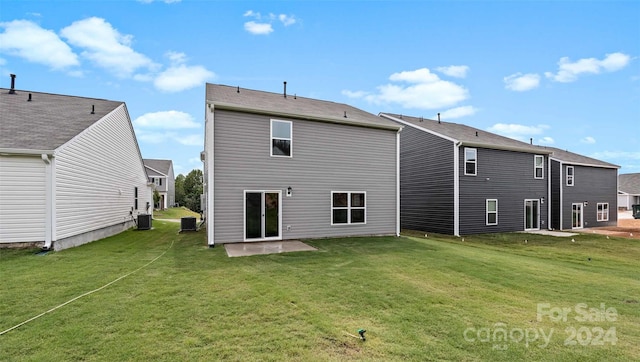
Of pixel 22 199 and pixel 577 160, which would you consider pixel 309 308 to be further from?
pixel 577 160

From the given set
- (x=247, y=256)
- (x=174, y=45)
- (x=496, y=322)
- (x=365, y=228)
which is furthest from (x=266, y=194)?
(x=174, y=45)

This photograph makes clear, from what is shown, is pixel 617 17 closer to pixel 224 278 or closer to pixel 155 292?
pixel 224 278

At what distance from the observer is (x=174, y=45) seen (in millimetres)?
12969

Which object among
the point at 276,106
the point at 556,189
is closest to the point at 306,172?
the point at 276,106

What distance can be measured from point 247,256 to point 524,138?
20.9 meters

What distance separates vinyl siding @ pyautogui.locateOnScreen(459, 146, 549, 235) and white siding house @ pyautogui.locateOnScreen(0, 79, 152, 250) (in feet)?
52.1

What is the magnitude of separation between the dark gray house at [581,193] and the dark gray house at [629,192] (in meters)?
27.4

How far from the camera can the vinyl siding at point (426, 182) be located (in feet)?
48.7

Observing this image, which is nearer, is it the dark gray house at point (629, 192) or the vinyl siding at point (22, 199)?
the vinyl siding at point (22, 199)

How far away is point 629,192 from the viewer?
131 feet

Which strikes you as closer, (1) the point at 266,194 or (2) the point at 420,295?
(2) the point at 420,295

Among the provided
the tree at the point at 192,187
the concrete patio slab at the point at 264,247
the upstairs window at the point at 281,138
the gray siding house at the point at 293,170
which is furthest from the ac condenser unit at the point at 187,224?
the tree at the point at 192,187

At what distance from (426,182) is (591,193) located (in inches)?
545

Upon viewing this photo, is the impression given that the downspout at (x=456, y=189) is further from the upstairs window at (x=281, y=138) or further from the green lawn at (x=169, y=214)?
the green lawn at (x=169, y=214)
